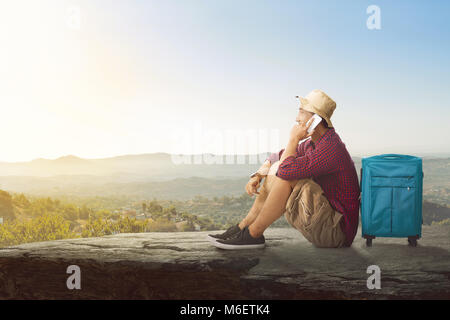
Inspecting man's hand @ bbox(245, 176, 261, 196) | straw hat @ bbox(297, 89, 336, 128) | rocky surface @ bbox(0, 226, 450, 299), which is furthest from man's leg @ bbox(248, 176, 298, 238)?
straw hat @ bbox(297, 89, 336, 128)

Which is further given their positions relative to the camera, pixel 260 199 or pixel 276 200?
pixel 260 199

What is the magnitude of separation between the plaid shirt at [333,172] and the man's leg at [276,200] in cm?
9

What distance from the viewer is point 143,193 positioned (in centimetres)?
1241

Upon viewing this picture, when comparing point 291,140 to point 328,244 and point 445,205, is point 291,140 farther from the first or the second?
point 445,205

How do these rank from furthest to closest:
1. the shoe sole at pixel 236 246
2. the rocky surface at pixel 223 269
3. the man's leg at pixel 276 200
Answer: the shoe sole at pixel 236 246, the man's leg at pixel 276 200, the rocky surface at pixel 223 269

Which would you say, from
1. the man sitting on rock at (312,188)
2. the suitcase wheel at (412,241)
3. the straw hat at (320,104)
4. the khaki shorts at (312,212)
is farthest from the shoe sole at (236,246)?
the suitcase wheel at (412,241)

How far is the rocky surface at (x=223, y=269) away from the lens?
2.85 meters

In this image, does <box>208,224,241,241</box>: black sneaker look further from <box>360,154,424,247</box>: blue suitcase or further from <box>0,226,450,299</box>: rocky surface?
<box>360,154,424,247</box>: blue suitcase

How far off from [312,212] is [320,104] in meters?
0.85

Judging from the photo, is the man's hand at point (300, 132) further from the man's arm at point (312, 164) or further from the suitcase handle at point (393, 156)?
the suitcase handle at point (393, 156)

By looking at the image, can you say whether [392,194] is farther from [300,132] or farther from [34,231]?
[34,231]

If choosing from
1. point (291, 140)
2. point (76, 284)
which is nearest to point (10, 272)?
point (76, 284)

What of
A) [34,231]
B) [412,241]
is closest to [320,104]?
[412,241]

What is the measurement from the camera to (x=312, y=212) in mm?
3092
